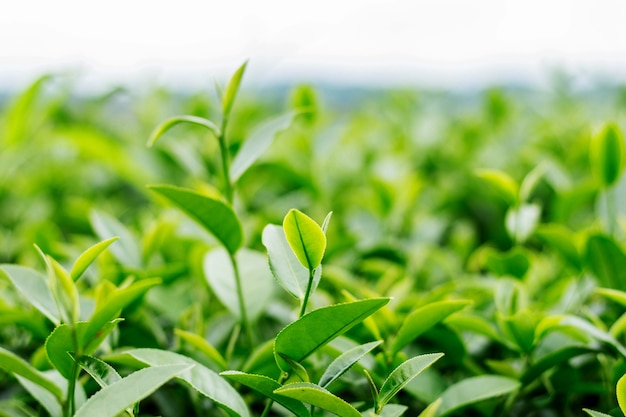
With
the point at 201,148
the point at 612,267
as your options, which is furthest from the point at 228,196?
the point at 201,148

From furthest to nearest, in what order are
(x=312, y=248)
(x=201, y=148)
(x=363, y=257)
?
(x=201, y=148), (x=363, y=257), (x=312, y=248)

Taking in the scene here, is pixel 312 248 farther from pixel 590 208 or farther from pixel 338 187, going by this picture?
pixel 590 208

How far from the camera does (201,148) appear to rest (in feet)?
4.96

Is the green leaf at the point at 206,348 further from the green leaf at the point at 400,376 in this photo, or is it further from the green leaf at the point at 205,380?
the green leaf at the point at 400,376

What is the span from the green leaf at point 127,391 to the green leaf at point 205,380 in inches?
2.1

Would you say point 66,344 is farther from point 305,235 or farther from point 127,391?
point 305,235

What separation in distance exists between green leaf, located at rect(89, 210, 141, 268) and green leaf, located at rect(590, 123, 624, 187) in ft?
2.15

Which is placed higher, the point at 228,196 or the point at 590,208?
the point at 228,196

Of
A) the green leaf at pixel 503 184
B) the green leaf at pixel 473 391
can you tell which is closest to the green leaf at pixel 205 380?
the green leaf at pixel 473 391

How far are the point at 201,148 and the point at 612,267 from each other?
99cm

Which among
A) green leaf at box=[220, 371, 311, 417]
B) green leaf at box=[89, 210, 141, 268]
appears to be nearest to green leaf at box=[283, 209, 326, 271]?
green leaf at box=[220, 371, 311, 417]

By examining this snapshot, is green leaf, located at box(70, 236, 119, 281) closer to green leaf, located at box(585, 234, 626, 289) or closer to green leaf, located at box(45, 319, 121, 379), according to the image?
green leaf, located at box(45, 319, 121, 379)

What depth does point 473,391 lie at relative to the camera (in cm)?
65

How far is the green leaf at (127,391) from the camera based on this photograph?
47 cm
